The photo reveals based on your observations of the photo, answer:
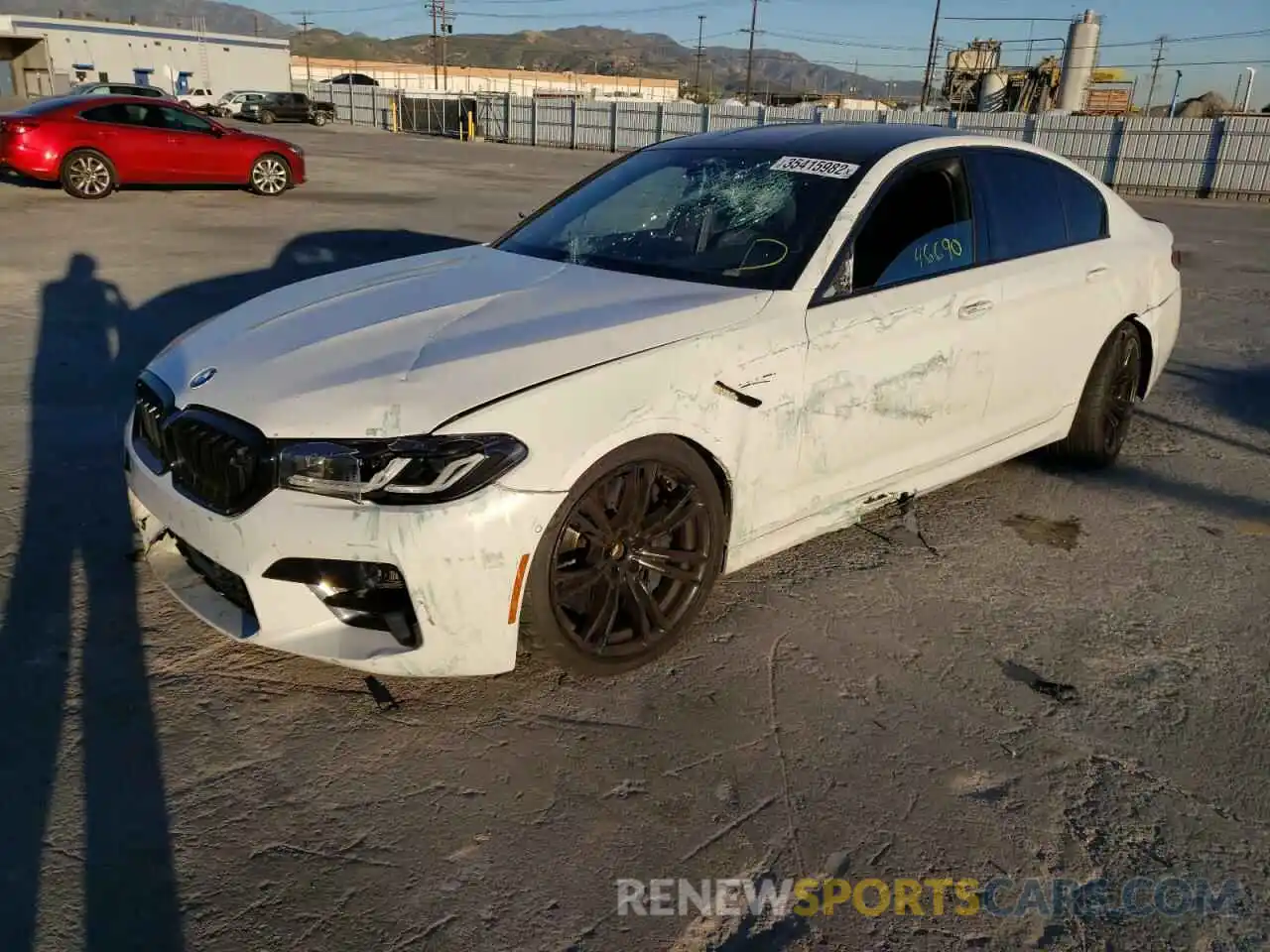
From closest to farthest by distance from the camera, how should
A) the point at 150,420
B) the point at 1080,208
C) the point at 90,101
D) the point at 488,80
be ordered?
the point at 150,420
the point at 1080,208
the point at 90,101
the point at 488,80

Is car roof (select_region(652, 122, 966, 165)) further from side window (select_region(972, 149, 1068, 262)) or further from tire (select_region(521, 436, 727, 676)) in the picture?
tire (select_region(521, 436, 727, 676))

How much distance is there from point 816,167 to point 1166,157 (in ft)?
85.7

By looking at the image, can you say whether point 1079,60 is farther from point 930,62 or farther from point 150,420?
point 150,420

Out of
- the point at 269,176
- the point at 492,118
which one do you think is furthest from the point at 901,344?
the point at 492,118

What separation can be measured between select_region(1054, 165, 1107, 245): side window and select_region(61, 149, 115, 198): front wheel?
1400 centimetres

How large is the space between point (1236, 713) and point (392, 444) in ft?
8.59

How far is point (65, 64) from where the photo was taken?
58.3m

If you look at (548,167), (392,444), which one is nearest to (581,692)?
(392,444)

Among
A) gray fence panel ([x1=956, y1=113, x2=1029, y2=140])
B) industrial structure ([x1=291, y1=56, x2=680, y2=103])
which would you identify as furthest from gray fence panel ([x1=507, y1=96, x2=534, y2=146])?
industrial structure ([x1=291, y1=56, x2=680, y2=103])

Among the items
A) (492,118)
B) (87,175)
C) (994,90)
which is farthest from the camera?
(492,118)

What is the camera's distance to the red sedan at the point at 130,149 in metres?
13.8

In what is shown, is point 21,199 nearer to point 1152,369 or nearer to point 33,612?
point 33,612

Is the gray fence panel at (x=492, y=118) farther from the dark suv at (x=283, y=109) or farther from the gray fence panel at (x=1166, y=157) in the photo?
the gray fence panel at (x=1166, y=157)

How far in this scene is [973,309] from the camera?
378 centimetres
